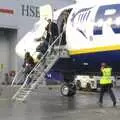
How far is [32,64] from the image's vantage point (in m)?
25.0

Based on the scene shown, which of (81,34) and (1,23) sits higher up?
(1,23)

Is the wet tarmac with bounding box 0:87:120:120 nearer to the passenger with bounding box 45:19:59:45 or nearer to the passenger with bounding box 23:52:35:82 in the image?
the passenger with bounding box 23:52:35:82

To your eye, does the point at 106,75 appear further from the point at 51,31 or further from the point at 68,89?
the point at 68,89

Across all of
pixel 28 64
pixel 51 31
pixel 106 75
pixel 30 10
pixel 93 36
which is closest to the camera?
pixel 106 75

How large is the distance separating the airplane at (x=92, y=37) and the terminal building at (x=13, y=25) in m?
23.1

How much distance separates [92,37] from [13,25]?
89.8ft

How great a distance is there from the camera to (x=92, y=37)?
22109 millimetres

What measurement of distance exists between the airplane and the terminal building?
23137 mm

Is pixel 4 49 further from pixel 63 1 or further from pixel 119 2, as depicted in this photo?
pixel 119 2

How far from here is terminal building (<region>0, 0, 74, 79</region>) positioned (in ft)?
158

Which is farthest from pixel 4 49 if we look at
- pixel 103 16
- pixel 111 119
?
pixel 111 119

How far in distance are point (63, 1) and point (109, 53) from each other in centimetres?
3216

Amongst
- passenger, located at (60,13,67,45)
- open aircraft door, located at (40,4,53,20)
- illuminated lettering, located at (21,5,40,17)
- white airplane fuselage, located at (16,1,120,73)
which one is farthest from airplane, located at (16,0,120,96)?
illuminated lettering, located at (21,5,40,17)

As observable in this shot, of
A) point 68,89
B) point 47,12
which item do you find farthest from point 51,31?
point 68,89
